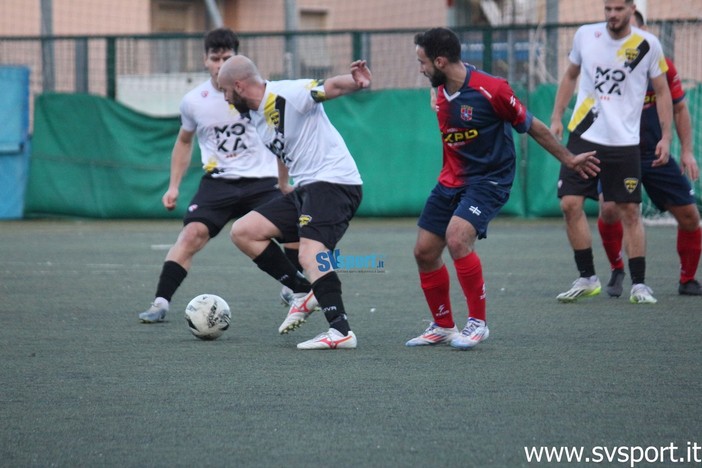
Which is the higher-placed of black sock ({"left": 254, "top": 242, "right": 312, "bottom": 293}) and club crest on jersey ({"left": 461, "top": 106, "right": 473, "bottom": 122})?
club crest on jersey ({"left": 461, "top": 106, "right": 473, "bottom": 122})

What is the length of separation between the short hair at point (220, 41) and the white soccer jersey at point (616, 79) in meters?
2.55

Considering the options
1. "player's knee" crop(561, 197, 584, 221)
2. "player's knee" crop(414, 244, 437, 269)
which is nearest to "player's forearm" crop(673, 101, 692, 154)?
"player's knee" crop(561, 197, 584, 221)

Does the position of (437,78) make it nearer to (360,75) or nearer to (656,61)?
(360,75)

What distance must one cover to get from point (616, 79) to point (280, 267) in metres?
2.89

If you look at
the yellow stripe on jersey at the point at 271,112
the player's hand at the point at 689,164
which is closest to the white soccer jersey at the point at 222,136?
the yellow stripe on jersey at the point at 271,112

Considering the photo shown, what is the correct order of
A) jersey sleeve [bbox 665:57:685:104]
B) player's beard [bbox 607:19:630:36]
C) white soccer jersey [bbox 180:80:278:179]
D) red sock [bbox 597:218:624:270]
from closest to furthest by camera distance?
white soccer jersey [bbox 180:80:278:179] < player's beard [bbox 607:19:630:36] < jersey sleeve [bbox 665:57:685:104] < red sock [bbox 597:218:624:270]

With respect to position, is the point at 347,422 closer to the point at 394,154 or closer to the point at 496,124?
the point at 496,124

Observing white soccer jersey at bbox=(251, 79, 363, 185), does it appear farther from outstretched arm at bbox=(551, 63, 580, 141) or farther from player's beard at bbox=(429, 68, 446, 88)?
outstretched arm at bbox=(551, 63, 580, 141)

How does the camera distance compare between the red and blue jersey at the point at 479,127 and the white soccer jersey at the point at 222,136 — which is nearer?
the red and blue jersey at the point at 479,127

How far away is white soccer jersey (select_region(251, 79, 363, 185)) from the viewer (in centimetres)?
706

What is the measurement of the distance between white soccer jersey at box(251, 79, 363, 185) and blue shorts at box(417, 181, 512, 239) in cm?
48

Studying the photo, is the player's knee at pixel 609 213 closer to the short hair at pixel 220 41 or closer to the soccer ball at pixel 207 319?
the short hair at pixel 220 41

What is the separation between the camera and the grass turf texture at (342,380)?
15.3ft

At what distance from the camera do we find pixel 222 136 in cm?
883
